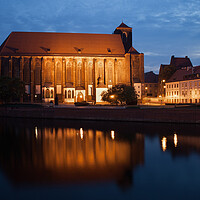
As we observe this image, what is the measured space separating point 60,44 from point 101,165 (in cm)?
5900

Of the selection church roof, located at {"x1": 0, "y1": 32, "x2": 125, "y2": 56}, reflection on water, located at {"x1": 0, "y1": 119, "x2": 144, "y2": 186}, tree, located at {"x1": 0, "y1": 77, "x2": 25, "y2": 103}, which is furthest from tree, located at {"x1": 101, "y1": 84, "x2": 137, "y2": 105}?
church roof, located at {"x1": 0, "y1": 32, "x2": 125, "y2": 56}

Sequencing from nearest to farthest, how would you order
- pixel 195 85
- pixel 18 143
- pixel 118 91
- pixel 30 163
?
pixel 30 163 < pixel 18 143 < pixel 118 91 < pixel 195 85

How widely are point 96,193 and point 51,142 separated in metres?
13.9

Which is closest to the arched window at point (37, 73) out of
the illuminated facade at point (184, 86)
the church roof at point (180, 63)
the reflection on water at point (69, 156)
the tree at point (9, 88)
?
the tree at point (9, 88)

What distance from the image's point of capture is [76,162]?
1588 centimetres

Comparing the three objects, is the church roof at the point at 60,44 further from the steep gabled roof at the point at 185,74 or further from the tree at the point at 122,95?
the tree at the point at 122,95

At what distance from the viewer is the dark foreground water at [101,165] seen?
35.9 feet

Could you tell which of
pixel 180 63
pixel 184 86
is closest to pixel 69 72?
pixel 184 86

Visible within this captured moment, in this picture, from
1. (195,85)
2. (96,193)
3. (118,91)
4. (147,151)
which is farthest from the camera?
(195,85)

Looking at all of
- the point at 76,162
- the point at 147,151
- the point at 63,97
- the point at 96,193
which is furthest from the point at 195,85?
the point at 96,193

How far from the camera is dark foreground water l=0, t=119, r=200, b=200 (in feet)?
35.9

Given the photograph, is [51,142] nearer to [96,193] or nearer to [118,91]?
[96,193]

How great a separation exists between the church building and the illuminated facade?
8.86 m

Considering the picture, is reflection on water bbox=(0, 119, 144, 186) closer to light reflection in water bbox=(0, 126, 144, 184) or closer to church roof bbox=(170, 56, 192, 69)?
light reflection in water bbox=(0, 126, 144, 184)
